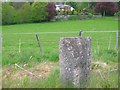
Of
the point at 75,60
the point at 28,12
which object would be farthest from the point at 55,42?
the point at 28,12

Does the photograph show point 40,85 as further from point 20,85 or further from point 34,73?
point 34,73

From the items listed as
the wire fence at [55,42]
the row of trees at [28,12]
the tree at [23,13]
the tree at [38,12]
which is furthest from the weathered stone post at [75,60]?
the tree at [38,12]

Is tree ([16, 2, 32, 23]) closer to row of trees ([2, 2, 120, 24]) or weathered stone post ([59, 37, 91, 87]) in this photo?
row of trees ([2, 2, 120, 24])

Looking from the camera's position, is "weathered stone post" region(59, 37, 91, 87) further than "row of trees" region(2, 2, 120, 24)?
No

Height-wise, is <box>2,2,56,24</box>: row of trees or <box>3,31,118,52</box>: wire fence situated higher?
<box>2,2,56,24</box>: row of trees

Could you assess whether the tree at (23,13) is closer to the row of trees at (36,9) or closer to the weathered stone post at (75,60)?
the row of trees at (36,9)

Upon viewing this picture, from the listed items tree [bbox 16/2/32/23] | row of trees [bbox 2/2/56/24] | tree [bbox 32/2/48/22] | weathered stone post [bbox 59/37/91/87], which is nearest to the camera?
weathered stone post [bbox 59/37/91/87]

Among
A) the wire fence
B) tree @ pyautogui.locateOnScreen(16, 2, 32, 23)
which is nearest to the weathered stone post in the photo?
the wire fence

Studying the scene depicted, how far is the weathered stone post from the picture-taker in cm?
364

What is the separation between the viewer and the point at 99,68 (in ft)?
16.2

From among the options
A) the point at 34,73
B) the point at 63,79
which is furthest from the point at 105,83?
the point at 34,73

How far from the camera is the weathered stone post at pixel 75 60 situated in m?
3.64

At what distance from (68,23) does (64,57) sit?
111 feet

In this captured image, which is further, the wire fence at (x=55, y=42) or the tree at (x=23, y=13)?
the tree at (x=23, y=13)
